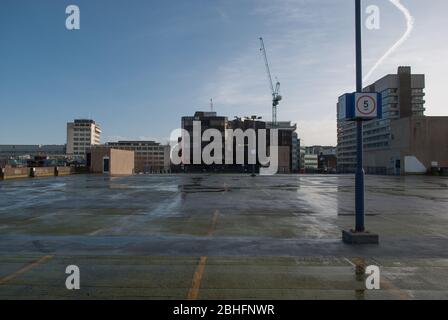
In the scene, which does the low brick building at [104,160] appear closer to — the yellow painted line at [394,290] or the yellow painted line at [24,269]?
the yellow painted line at [24,269]

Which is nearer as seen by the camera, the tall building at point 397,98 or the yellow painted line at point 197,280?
the yellow painted line at point 197,280

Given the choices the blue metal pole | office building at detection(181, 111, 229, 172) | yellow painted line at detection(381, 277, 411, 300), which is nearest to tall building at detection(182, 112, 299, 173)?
office building at detection(181, 111, 229, 172)

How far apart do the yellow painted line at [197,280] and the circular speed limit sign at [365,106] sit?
5574 millimetres

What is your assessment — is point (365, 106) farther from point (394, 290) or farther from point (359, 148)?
point (394, 290)

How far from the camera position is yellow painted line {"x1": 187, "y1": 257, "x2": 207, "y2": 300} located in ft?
20.1

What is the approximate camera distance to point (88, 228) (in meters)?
12.4

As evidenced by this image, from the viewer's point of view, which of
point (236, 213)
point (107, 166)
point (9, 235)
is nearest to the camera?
point (9, 235)

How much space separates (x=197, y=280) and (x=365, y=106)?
652 centimetres

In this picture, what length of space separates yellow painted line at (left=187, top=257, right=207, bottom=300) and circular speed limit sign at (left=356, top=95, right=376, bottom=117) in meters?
5.57

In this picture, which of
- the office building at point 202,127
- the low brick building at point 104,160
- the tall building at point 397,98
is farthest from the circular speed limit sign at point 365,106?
the office building at point 202,127

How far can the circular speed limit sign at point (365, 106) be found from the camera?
10.4 metres

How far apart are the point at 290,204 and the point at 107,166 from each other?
5838cm
